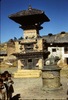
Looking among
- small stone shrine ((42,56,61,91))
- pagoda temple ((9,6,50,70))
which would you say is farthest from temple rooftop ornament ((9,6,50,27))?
small stone shrine ((42,56,61,91))

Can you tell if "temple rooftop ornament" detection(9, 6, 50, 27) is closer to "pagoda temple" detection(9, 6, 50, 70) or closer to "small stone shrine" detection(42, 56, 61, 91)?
"pagoda temple" detection(9, 6, 50, 70)

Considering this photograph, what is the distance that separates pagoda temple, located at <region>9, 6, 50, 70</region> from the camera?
32.0 m

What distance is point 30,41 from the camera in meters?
33.2

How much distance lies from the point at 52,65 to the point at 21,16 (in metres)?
19.2

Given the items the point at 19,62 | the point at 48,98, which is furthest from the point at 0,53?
the point at 48,98

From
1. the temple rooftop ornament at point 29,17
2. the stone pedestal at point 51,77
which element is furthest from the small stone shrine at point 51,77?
the temple rooftop ornament at point 29,17

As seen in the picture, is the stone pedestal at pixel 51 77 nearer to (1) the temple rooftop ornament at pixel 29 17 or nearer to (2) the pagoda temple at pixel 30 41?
(2) the pagoda temple at pixel 30 41

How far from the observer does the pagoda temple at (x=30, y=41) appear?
32.0 meters

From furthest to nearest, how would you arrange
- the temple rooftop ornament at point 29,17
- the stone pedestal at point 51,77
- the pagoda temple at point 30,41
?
the temple rooftop ornament at point 29,17
the pagoda temple at point 30,41
the stone pedestal at point 51,77

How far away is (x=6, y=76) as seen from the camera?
40.8ft

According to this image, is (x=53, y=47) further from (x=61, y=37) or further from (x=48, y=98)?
(x=48, y=98)

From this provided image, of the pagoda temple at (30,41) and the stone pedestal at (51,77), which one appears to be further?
the pagoda temple at (30,41)

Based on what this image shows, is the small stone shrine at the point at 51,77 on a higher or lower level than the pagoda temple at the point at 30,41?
lower

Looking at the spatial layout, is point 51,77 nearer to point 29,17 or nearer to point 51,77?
point 51,77
